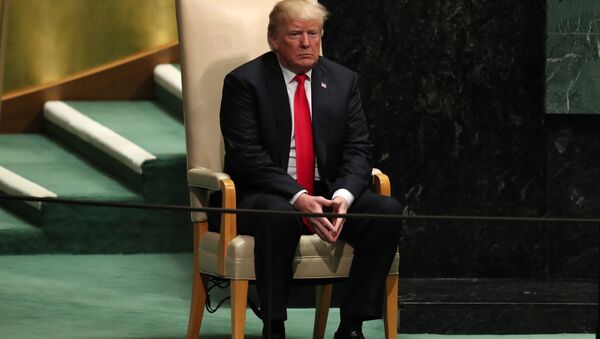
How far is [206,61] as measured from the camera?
188 inches

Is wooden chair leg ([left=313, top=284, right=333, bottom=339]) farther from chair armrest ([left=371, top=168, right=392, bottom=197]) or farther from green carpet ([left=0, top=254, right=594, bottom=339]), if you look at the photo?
chair armrest ([left=371, top=168, right=392, bottom=197])

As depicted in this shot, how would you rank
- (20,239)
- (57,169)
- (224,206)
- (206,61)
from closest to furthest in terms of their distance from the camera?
(224,206)
(206,61)
(20,239)
(57,169)

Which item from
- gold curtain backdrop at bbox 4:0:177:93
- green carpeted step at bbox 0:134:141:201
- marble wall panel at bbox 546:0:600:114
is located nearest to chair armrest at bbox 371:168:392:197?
marble wall panel at bbox 546:0:600:114

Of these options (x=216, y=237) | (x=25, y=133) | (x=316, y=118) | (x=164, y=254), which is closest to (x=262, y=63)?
(x=316, y=118)

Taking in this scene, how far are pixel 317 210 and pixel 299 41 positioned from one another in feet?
1.77

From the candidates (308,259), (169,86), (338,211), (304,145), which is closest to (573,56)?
(304,145)

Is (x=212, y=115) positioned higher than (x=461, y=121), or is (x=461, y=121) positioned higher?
(x=212, y=115)

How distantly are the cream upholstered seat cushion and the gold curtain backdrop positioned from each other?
349cm

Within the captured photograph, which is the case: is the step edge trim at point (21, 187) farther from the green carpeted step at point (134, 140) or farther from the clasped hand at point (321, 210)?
the clasped hand at point (321, 210)

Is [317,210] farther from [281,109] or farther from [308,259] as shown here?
[281,109]

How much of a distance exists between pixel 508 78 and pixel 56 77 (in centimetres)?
298

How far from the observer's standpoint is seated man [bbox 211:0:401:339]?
432cm

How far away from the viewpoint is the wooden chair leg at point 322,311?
4.83 metres

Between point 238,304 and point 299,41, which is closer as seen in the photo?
point 238,304
